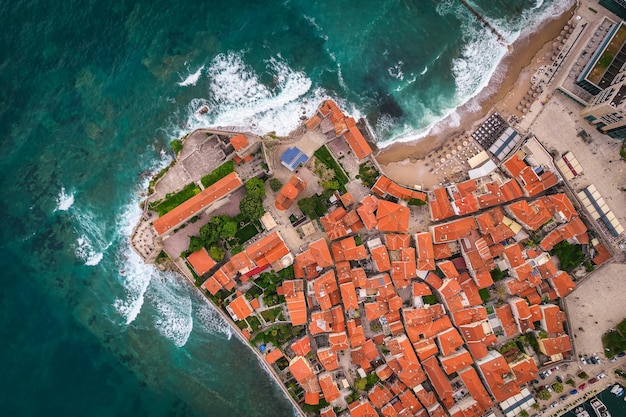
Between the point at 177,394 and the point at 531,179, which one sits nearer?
the point at 531,179

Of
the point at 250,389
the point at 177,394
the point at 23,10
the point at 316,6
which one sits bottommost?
the point at 177,394

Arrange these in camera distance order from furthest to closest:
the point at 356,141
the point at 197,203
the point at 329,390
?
the point at 356,141 → the point at 329,390 → the point at 197,203

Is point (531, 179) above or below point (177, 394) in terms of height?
above

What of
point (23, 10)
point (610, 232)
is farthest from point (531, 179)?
point (23, 10)

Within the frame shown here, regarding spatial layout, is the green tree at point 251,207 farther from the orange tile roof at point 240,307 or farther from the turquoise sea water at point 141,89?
the orange tile roof at point 240,307

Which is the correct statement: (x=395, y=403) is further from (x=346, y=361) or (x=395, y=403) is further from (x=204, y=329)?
(x=204, y=329)

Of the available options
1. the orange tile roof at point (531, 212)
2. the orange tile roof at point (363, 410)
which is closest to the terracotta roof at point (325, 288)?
the orange tile roof at point (363, 410)

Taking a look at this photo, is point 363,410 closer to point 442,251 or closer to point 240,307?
point 240,307

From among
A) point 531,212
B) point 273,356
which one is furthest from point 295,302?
point 531,212
